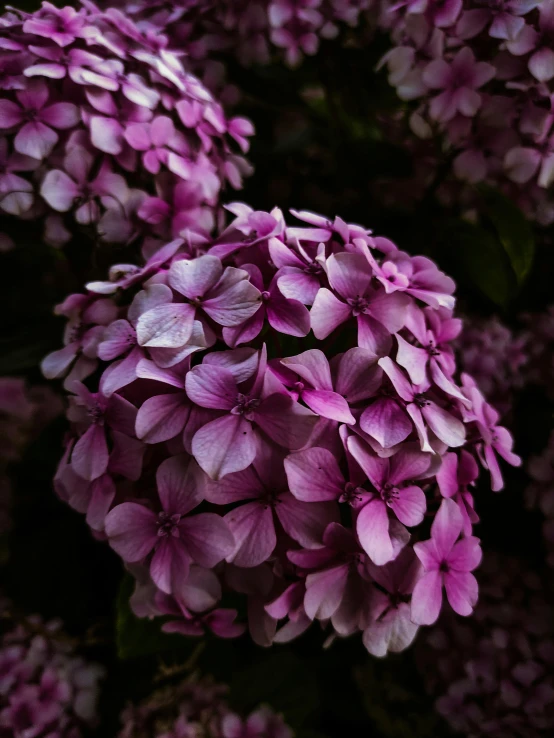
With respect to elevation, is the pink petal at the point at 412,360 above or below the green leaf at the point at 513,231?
below

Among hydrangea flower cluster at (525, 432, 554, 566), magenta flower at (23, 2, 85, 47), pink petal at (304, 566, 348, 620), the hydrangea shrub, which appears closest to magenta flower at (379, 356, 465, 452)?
pink petal at (304, 566, 348, 620)

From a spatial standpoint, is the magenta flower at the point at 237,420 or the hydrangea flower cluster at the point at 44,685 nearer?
the magenta flower at the point at 237,420

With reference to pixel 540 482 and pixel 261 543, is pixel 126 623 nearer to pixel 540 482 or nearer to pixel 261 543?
pixel 261 543

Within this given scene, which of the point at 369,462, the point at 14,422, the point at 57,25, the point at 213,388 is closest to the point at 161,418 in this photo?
the point at 213,388

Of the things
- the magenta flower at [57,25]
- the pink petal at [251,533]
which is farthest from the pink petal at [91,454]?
the magenta flower at [57,25]

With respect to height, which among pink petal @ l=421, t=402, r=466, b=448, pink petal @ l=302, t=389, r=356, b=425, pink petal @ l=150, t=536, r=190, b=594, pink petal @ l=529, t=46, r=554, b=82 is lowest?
pink petal @ l=150, t=536, r=190, b=594

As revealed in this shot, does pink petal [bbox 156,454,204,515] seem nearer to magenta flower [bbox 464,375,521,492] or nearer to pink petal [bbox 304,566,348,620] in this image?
pink petal [bbox 304,566,348,620]

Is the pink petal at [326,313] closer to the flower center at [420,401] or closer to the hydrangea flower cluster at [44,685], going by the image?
the flower center at [420,401]
